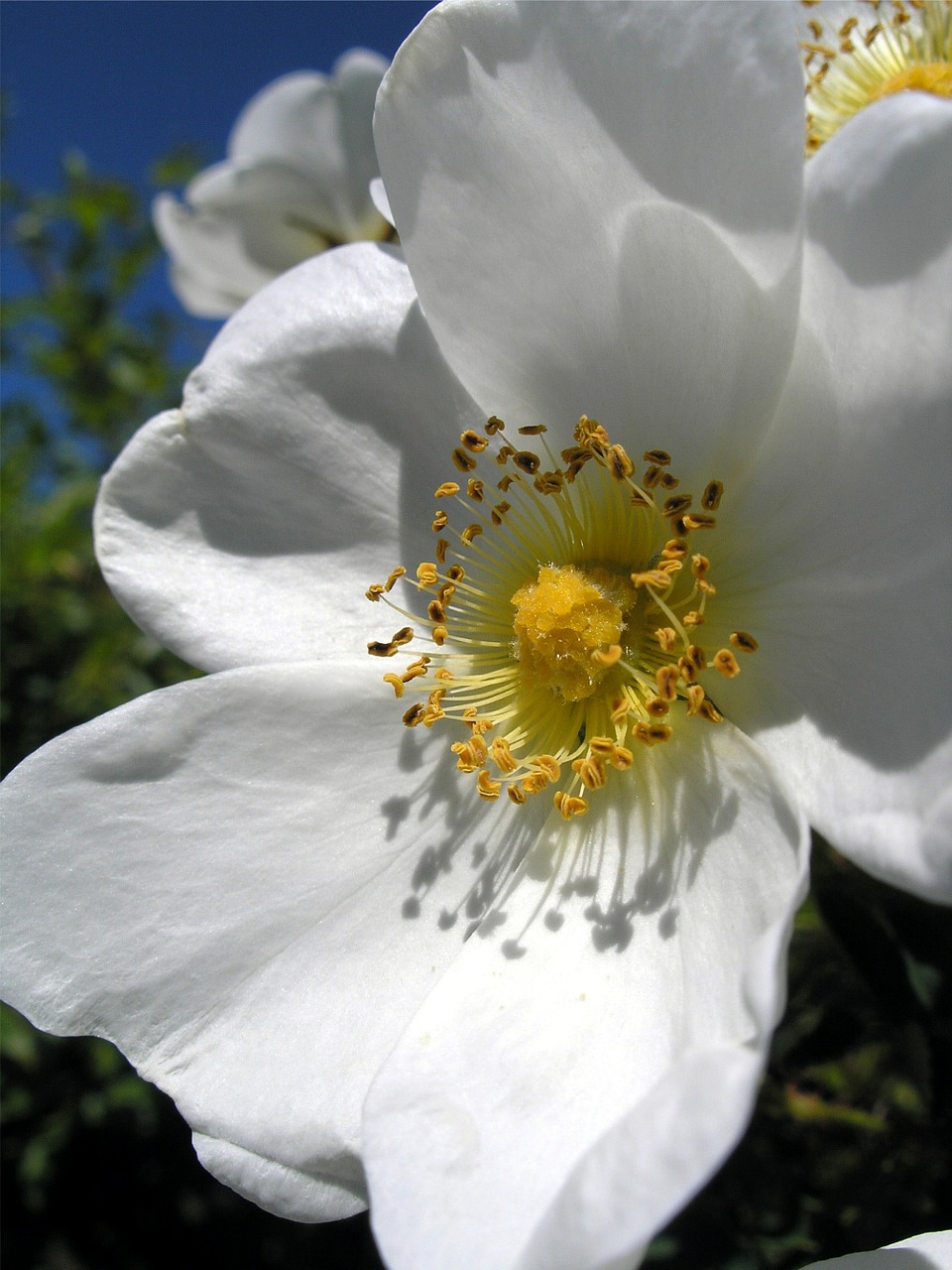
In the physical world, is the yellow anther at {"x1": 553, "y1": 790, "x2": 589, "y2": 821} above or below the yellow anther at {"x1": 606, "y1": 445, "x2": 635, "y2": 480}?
below

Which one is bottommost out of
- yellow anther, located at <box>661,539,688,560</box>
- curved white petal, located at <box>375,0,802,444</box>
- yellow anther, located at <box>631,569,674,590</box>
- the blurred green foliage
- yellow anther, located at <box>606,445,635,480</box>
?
the blurred green foliage

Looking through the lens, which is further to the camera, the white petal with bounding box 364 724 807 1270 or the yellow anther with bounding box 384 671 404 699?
the yellow anther with bounding box 384 671 404 699

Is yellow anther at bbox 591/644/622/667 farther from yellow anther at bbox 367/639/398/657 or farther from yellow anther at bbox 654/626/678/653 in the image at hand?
yellow anther at bbox 367/639/398/657

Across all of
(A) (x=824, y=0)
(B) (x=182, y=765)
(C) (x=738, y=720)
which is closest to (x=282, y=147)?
(A) (x=824, y=0)

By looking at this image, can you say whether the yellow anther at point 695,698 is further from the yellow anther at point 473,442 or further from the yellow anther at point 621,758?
the yellow anther at point 473,442

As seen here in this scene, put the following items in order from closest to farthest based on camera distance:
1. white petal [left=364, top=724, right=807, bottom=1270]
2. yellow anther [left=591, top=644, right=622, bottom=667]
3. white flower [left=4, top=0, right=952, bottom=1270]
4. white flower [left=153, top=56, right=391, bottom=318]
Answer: white petal [left=364, top=724, right=807, bottom=1270], white flower [left=4, top=0, right=952, bottom=1270], yellow anther [left=591, top=644, right=622, bottom=667], white flower [left=153, top=56, right=391, bottom=318]

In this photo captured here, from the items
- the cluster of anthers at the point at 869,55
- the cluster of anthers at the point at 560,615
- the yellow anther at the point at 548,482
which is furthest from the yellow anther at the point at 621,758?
the cluster of anthers at the point at 869,55

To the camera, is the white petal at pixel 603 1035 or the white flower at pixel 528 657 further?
A: the white flower at pixel 528 657

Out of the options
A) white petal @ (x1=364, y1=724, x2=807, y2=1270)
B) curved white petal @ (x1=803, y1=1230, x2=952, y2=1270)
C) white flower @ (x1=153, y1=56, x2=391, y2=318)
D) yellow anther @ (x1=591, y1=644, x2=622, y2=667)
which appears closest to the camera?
white petal @ (x1=364, y1=724, x2=807, y2=1270)

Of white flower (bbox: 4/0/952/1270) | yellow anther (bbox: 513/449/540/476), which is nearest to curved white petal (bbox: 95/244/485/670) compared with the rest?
white flower (bbox: 4/0/952/1270)
